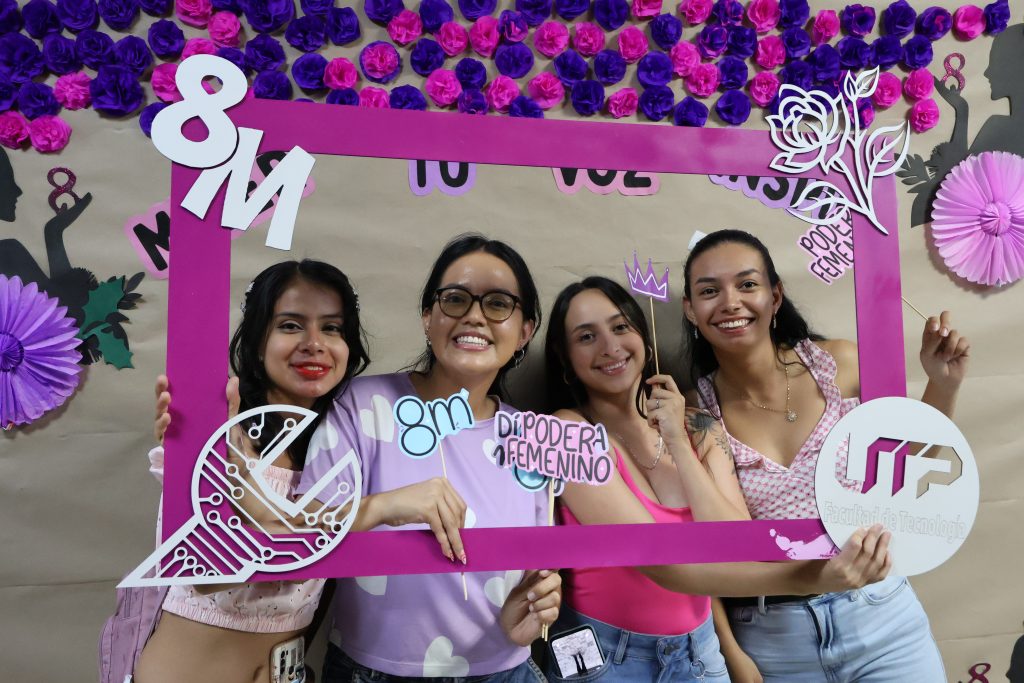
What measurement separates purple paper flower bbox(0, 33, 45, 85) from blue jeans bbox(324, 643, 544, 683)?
4.45 feet

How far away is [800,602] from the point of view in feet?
4.59

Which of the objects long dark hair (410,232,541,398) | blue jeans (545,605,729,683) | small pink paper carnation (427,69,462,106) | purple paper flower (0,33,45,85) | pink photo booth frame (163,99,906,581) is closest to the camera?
pink photo booth frame (163,99,906,581)

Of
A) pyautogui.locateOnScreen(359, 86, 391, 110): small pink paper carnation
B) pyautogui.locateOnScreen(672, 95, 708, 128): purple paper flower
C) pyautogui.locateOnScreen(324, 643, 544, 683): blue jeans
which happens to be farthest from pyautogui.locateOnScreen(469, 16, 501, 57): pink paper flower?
pyautogui.locateOnScreen(324, 643, 544, 683): blue jeans

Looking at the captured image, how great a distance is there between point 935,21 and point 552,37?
0.99 meters

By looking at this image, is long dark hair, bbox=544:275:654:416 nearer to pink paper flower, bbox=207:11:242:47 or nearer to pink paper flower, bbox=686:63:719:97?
pink paper flower, bbox=686:63:719:97

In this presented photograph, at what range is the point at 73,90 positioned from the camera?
4.81 ft

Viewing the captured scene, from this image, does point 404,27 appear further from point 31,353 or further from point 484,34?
point 31,353

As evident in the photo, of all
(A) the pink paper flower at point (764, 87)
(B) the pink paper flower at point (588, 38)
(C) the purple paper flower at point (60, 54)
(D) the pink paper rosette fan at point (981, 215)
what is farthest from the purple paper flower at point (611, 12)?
(C) the purple paper flower at point (60, 54)

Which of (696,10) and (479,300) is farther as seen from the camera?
(696,10)

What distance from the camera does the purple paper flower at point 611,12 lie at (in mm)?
1617

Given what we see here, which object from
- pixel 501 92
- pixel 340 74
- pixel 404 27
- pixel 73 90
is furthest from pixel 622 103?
pixel 73 90

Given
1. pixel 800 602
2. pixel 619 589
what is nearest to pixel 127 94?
pixel 619 589

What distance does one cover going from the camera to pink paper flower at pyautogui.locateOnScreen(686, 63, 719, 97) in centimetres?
164

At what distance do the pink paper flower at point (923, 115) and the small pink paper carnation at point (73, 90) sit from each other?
196cm
